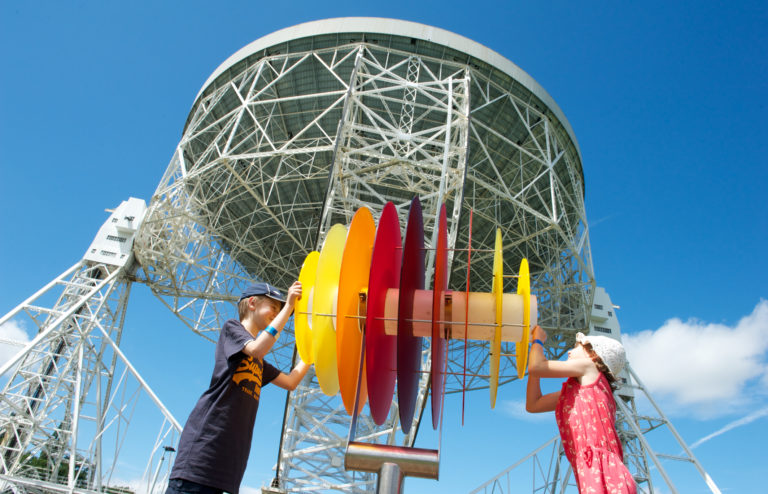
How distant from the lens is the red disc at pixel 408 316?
11.4 feet

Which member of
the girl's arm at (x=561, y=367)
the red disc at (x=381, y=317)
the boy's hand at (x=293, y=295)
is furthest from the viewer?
the red disc at (x=381, y=317)

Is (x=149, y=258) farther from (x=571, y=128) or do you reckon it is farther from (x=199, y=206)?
(x=571, y=128)

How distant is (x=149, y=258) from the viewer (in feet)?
59.8

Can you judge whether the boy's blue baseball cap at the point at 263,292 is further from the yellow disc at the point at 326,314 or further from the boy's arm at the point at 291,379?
the boy's arm at the point at 291,379

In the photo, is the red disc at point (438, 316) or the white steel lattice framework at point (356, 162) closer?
the red disc at point (438, 316)

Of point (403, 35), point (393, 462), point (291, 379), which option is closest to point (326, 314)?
point (291, 379)

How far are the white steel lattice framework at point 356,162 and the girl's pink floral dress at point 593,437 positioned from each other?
9.86 m

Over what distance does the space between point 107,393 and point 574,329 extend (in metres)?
15.4

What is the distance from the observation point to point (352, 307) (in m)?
3.55

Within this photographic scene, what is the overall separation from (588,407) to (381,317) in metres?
1.35

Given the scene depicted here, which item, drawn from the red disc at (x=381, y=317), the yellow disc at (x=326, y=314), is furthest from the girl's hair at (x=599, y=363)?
the yellow disc at (x=326, y=314)

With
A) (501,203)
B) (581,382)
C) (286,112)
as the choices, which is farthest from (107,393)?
(581,382)

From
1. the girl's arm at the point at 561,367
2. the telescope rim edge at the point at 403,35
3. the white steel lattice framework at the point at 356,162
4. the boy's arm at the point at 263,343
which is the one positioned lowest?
the boy's arm at the point at 263,343

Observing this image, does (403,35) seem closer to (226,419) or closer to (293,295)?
(293,295)
